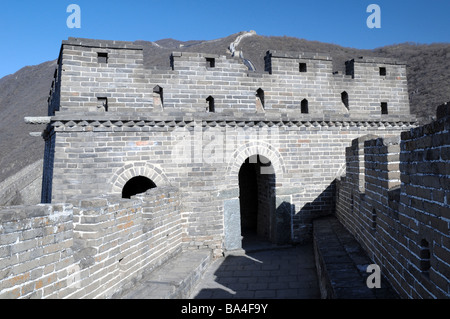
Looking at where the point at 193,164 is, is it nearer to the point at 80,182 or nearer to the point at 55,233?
the point at 80,182

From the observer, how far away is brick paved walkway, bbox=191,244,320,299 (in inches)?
265

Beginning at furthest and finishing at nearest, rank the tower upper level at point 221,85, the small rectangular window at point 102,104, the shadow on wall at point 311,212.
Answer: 1. the shadow on wall at point 311,212
2. the small rectangular window at point 102,104
3. the tower upper level at point 221,85

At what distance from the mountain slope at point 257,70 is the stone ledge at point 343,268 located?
15.8 meters

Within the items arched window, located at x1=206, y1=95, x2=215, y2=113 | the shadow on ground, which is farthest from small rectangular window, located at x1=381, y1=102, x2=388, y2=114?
arched window, located at x1=206, y1=95, x2=215, y2=113

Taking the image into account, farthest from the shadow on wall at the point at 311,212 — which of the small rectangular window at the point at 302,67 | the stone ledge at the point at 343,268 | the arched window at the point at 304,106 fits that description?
the small rectangular window at the point at 302,67

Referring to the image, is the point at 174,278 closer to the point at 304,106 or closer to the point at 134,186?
the point at 134,186

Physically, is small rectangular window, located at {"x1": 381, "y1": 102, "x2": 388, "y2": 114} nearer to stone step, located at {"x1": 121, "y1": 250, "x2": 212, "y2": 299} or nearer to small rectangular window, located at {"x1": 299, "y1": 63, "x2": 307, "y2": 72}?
small rectangular window, located at {"x1": 299, "y1": 63, "x2": 307, "y2": 72}

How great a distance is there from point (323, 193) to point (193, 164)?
3.99m

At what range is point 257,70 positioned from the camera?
37.5 metres

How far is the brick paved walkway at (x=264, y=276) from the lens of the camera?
6723mm

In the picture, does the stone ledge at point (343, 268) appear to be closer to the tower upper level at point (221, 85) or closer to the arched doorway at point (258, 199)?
the arched doorway at point (258, 199)

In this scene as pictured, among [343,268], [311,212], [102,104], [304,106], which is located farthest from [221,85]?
[343,268]

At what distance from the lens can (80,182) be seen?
27.2 ft
